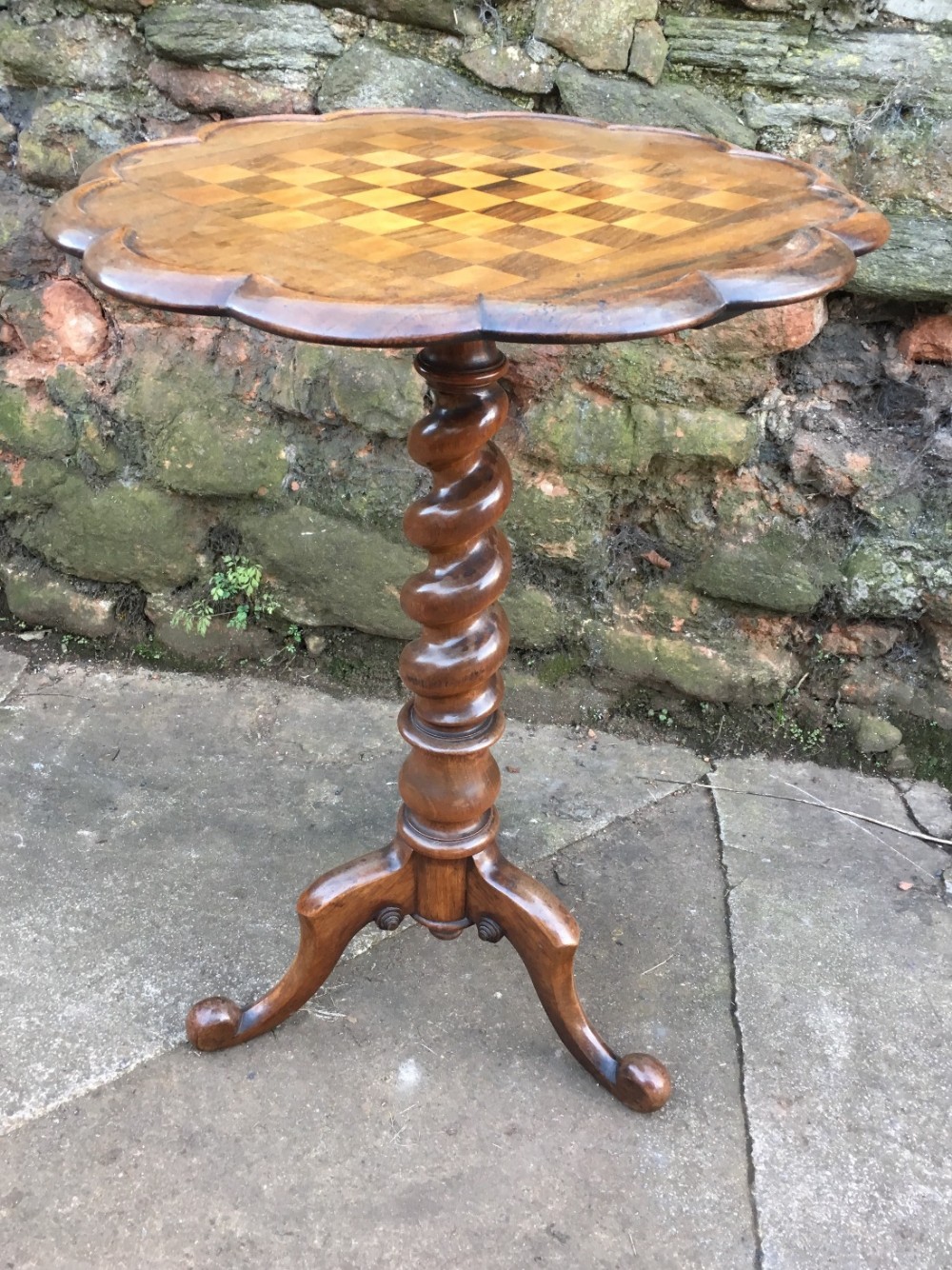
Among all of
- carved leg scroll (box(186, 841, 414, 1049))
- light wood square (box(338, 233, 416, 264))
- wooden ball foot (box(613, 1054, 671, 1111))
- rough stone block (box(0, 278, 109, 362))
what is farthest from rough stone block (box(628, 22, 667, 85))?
wooden ball foot (box(613, 1054, 671, 1111))

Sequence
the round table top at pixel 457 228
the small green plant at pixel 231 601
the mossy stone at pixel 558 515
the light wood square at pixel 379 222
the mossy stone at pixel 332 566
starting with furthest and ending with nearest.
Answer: the small green plant at pixel 231 601, the mossy stone at pixel 332 566, the mossy stone at pixel 558 515, the light wood square at pixel 379 222, the round table top at pixel 457 228

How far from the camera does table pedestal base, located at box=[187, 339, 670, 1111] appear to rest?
134cm

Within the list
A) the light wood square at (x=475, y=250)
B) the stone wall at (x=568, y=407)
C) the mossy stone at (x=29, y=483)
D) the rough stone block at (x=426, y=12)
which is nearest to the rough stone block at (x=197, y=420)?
the stone wall at (x=568, y=407)

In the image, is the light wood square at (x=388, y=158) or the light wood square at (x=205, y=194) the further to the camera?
the light wood square at (x=388, y=158)

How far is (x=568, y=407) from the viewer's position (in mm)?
2100

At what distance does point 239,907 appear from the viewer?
1.85 meters

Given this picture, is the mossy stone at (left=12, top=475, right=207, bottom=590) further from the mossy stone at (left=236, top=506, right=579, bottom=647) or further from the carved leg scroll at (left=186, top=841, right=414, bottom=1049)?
the carved leg scroll at (left=186, top=841, right=414, bottom=1049)

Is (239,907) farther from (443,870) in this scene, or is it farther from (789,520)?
(789,520)

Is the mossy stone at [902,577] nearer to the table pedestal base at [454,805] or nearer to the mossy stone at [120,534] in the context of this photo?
the table pedestal base at [454,805]

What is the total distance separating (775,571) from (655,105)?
0.91 metres

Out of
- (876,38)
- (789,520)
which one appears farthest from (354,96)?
(789,520)

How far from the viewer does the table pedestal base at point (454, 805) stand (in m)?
1.34

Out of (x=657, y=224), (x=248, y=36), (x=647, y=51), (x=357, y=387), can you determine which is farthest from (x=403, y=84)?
(x=657, y=224)

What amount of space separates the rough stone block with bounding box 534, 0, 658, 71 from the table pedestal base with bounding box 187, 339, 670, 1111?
94 cm
